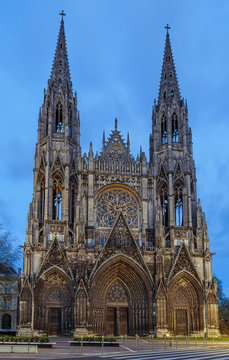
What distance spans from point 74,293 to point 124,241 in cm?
662

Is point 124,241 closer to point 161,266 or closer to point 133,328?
point 161,266

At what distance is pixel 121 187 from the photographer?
47844 millimetres

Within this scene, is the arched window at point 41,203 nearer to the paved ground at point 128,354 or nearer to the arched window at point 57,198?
the arched window at point 57,198

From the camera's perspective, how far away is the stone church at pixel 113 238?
42.0 meters

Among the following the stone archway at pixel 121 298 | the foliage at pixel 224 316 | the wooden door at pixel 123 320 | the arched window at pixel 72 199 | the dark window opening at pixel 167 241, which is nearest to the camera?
the stone archway at pixel 121 298

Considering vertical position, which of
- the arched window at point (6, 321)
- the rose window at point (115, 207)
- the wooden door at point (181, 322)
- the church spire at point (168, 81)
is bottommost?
the arched window at point (6, 321)

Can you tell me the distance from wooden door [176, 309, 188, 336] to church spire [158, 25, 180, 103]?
22.4m

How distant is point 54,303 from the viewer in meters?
42.2

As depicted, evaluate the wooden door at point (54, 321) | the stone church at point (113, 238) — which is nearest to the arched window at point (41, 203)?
the stone church at point (113, 238)

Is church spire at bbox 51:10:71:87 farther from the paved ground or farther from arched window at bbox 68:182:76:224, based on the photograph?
the paved ground

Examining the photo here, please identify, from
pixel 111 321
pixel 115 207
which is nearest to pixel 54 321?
pixel 111 321

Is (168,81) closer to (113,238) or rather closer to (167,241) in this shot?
(167,241)

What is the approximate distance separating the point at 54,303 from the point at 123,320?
6.53 m

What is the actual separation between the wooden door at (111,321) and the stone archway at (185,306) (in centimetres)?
501
